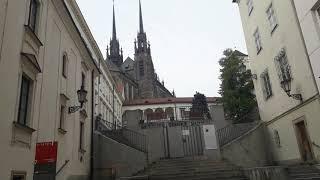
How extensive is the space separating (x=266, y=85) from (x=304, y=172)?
7894 millimetres

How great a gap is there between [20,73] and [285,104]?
550 inches

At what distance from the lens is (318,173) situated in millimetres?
14555

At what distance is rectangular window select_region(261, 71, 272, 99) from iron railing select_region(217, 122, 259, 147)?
218 centimetres

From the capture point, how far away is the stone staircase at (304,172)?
1441 centimetres

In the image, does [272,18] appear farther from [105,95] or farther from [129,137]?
[105,95]

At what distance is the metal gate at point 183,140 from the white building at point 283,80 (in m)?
4.55

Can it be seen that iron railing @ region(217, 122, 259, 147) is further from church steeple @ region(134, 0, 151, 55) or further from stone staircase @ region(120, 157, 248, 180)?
church steeple @ region(134, 0, 151, 55)

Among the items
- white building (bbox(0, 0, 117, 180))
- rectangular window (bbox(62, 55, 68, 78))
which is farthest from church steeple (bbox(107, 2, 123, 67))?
rectangular window (bbox(62, 55, 68, 78))

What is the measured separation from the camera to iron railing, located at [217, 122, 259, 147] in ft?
72.5

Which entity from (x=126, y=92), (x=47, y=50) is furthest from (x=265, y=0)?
(x=126, y=92)

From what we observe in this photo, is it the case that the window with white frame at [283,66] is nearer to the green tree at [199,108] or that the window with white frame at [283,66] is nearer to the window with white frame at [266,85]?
the window with white frame at [266,85]

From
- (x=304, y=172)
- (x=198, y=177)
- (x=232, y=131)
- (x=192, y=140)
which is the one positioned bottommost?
(x=304, y=172)

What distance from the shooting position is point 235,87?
119 ft

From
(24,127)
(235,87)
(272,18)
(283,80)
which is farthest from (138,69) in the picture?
(24,127)
